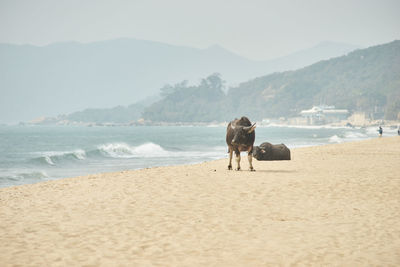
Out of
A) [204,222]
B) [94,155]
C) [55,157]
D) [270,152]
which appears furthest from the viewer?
[94,155]

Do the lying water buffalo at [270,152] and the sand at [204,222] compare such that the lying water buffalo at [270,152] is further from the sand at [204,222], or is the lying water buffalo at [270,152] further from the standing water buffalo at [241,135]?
the sand at [204,222]

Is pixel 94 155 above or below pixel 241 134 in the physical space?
below

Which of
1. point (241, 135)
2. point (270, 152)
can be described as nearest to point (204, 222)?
point (241, 135)

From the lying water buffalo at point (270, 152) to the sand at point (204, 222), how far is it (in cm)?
726

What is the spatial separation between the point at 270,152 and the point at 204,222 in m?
13.9

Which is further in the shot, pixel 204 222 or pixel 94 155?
pixel 94 155

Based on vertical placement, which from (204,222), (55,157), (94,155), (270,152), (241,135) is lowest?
(94,155)

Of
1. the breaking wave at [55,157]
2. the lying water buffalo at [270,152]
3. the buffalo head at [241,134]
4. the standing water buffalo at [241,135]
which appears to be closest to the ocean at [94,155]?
the breaking wave at [55,157]

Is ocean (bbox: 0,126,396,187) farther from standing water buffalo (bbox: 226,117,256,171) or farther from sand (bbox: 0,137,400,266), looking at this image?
sand (bbox: 0,137,400,266)

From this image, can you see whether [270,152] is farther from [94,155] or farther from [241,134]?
[94,155]

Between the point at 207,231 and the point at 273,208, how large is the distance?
2490 millimetres

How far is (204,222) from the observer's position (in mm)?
8906

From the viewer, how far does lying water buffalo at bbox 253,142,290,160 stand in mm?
22125

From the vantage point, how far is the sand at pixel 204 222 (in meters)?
6.80
